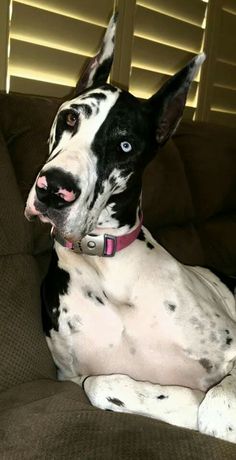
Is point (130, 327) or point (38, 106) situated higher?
point (38, 106)

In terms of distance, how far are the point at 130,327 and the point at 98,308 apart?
0.35 ft

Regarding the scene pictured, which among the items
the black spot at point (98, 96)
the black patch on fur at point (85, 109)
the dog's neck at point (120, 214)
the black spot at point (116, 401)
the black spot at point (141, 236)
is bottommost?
the black spot at point (116, 401)

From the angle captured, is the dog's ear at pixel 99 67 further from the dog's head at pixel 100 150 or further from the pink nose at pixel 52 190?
the pink nose at pixel 52 190

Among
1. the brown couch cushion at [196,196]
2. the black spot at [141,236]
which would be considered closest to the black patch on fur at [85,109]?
the black spot at [141,236]

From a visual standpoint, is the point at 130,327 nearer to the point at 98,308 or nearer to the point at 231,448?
the point at 98,308

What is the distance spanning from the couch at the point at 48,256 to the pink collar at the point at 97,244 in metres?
0.16

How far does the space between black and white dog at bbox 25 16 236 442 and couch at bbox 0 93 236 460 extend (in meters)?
0.10

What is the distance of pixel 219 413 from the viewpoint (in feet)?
4.32

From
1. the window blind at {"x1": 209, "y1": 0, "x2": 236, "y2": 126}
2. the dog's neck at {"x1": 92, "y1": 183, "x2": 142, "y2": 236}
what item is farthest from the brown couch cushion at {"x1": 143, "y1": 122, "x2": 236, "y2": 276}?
the window blind at {"x1": 209, "y1": 0, "x2": 236, "y2": 126}

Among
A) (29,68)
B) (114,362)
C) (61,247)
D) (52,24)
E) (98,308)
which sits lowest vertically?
(114,362)

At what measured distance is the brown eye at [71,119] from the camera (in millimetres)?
1469

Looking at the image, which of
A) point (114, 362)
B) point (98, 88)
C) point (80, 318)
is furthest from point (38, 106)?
point (114, 362)

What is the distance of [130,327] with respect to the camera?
1.63m

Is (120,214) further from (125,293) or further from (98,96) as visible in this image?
(98,96)
